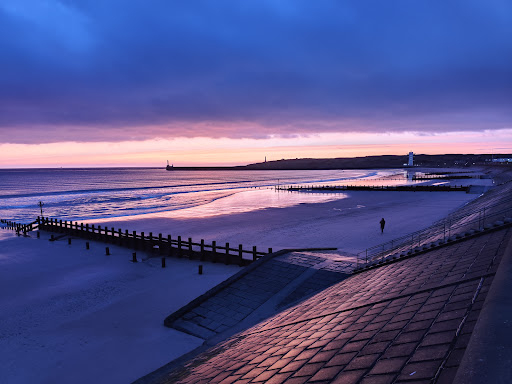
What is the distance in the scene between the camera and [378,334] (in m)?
5.29

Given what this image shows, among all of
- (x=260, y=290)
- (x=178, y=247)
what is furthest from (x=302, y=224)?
(x=260, y=290)

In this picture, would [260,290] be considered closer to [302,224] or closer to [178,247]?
A: [178,247]

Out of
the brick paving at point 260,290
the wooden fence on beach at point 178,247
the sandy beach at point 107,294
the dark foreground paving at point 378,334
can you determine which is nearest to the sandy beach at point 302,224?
the sandy beach at point 107,294

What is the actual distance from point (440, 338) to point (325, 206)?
46.4 m

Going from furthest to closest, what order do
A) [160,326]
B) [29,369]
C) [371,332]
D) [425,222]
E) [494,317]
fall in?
1. [425,222]
2. [160,326]
3. [29,369]
4. [371,332]
5. [494,317]

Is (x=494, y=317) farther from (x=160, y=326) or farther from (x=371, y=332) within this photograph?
(x=160, y=326)

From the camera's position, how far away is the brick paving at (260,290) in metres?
12.1

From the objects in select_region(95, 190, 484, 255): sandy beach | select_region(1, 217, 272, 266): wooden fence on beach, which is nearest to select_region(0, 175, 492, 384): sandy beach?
select_region(95, 190, 484, 255): sandy beach

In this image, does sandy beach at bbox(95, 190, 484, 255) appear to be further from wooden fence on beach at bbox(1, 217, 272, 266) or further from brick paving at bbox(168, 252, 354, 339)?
brick paving at bbox(168, 252, 354, 339)

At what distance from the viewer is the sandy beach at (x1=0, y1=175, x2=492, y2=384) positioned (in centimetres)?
1087

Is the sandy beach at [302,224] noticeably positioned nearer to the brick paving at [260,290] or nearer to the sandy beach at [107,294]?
the sandy beach at [107,294]

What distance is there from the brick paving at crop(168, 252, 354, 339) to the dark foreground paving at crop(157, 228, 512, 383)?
8.60ft

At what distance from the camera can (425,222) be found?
32.9 metres

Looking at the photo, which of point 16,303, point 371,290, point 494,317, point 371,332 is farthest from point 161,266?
point 494,317
